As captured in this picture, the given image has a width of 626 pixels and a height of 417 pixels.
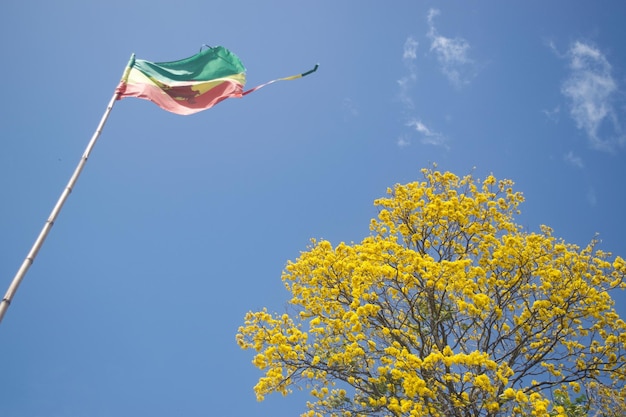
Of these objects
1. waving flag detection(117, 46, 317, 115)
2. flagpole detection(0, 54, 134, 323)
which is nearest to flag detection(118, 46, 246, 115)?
waving flag detection(117, 46, 317, 115)

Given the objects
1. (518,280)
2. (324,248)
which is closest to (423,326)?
(518,280)

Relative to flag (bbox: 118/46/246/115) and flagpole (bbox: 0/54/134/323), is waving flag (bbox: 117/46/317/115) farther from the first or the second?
flagpole (bbox: 0/54/134/323)

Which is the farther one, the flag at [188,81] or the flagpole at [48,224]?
the flag at [188,81]

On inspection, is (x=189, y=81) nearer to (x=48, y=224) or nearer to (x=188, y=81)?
(x=188, y=81)

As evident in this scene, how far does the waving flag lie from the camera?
7348mm

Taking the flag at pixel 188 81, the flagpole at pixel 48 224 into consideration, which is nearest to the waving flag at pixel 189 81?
the flag at pixel 188 81

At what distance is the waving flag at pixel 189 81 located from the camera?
7348mm

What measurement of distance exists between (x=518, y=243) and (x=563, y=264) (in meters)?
1.12

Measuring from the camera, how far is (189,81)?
811cm

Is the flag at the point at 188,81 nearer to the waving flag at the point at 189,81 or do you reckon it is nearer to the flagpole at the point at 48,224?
the waving flag at the point at 189,81

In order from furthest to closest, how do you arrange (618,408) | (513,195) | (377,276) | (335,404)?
(513,195)
(335,404)
(618,408)
(377,276)

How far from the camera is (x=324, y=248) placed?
31.3ft

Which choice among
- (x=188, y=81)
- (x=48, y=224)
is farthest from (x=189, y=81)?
(x=48, y=224)

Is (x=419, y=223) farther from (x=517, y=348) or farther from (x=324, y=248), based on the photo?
(x=517, y=348)
